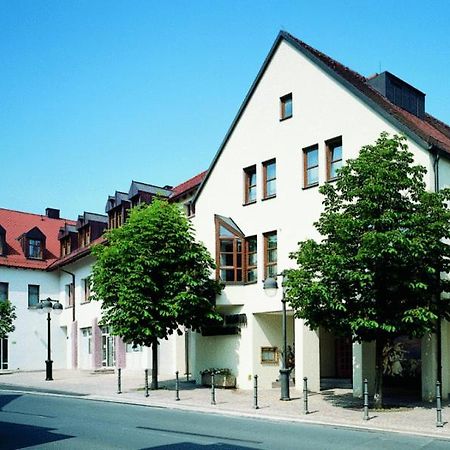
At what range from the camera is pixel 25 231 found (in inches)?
1957

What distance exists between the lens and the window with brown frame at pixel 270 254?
25672 millimetres

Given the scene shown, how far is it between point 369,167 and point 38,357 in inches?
1324

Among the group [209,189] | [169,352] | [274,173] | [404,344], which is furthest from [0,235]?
[404,344]

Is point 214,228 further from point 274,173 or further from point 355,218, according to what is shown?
point 355,218

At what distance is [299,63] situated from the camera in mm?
25109

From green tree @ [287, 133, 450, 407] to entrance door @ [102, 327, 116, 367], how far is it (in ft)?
77.5

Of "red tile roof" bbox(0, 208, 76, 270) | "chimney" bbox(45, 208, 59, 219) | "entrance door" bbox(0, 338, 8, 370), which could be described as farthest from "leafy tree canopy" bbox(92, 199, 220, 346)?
"chimney" bbox(45, 208, 59, 219)

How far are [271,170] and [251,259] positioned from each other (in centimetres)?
348

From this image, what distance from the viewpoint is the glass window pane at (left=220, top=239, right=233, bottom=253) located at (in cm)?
2664

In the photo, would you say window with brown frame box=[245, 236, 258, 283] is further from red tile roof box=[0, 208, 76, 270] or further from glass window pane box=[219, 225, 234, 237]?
red tile roof box=[0, 208, 76, 270]

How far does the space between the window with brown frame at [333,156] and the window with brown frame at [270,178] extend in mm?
2670

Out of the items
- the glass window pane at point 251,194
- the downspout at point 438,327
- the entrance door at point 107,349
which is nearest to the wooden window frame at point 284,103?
the glass window pane at point 251,194

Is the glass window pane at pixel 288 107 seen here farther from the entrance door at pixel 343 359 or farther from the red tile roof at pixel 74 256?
the red tile roof at pixel 74 256

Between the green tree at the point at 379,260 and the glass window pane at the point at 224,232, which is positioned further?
the glass window pane at the point at 224,232
